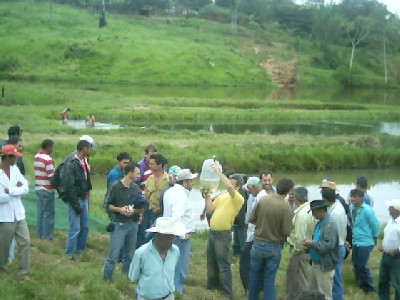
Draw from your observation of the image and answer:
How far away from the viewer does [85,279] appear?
28.2ft

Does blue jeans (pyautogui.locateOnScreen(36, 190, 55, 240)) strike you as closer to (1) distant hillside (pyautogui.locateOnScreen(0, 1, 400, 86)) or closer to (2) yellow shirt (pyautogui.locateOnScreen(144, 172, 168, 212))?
(2) yellow shirt (pyautogui.locateOnScreen(144, 172, 168, 212))

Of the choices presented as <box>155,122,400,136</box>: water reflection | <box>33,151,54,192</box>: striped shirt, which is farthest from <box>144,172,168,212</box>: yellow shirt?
<box>155,122,400,136</box>: water reflection

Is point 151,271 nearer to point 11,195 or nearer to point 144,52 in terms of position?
point 11,195

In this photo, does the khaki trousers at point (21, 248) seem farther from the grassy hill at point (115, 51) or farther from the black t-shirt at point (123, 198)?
the grassy hill at point (115, 51)

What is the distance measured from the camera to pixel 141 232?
35.1 ft

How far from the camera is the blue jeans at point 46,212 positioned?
10758 mm

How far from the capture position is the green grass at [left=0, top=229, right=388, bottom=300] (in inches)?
317

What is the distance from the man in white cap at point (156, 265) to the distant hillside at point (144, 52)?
55994mm

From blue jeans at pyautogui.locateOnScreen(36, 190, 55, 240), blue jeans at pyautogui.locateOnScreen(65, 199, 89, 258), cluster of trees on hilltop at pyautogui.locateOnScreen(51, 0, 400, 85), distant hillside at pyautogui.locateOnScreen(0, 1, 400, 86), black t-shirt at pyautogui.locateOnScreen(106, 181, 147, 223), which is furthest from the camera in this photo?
cluster of trees on hilltop at pyautogui.locateOnScreen(51, 0, 400, 85)

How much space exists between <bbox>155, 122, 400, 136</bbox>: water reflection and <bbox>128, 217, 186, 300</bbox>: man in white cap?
2855 cm

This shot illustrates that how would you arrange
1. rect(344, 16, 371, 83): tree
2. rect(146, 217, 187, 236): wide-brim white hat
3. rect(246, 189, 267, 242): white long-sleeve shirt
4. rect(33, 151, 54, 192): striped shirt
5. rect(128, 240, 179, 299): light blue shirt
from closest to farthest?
rect(146, 217, 187, 236): wide-brim white hat
rect(128, 240, 179, 299): light blue shirt
rect(246, 189, 267, 242): white long-sleeve shirt
rect(33, 151, 54, 192): striped shirt
rect(344, 16, 371, 83): tree

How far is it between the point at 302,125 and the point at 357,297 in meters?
31.2

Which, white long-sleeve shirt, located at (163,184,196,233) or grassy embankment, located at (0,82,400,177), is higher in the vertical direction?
white long-sleeve shirt, located at (163,184,196,233)

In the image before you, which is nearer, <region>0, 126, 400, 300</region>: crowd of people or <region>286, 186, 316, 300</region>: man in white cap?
<region>0, 126, 400, 300</region>: crowd of people
